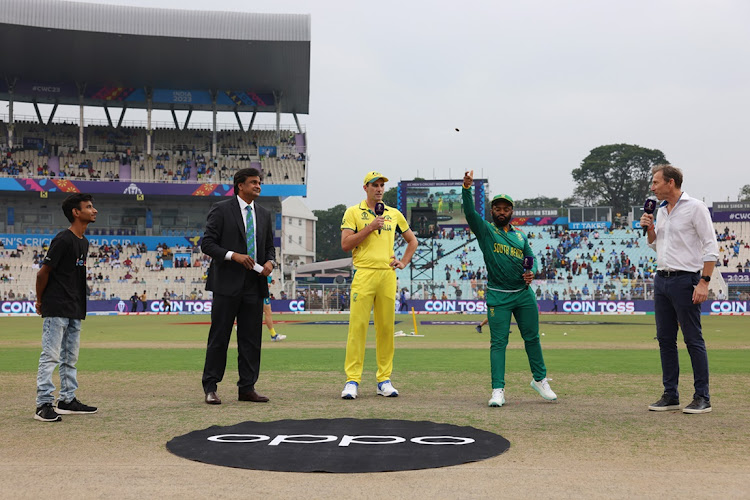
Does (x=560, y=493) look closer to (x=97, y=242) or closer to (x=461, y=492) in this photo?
(x=461, y=492)

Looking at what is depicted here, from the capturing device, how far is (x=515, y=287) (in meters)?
7.77

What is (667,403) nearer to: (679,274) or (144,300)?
(679,274)

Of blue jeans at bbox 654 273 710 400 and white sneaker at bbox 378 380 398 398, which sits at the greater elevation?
blue jeans at bbox 654 273 710 400

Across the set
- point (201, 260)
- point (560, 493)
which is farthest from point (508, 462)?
point (201, 260)

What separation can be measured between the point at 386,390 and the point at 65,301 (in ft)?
10.8

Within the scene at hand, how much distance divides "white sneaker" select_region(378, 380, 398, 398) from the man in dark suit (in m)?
1.31

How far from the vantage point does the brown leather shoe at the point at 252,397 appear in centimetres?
760

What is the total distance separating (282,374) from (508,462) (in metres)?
6.20

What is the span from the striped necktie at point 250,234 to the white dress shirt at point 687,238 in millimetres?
4092

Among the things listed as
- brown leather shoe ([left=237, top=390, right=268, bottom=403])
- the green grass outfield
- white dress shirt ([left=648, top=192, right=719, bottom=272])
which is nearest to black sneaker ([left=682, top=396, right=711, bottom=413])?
white dress shirt ([left=648, top=192, right=719, bottom=272])

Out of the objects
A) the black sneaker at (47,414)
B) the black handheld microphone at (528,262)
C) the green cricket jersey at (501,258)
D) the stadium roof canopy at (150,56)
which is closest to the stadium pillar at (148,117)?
the stadium roof canopy at (150,56)

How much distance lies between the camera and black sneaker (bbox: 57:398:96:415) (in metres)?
6.88

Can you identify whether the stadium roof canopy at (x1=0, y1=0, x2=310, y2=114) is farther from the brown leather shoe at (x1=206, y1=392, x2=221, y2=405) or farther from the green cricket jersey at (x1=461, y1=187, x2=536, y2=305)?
the brown leather shoe at (x1=206, y1=392, x2=221, y2=405)

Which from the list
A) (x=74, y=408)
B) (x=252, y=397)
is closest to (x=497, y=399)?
(x=252, y=397)
